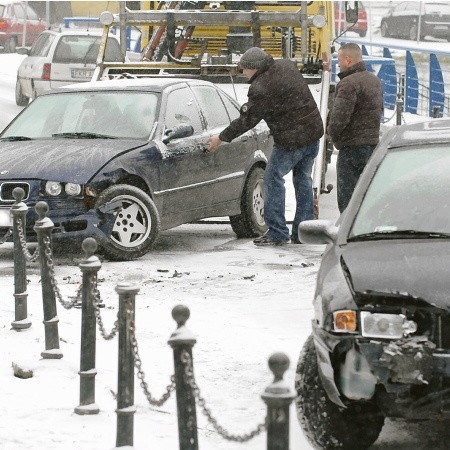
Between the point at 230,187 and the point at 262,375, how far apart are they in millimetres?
5911

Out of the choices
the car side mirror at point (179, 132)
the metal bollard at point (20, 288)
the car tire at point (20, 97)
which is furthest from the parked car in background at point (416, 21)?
the metal bollard at point (20, 288)

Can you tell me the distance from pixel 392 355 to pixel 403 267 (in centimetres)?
47

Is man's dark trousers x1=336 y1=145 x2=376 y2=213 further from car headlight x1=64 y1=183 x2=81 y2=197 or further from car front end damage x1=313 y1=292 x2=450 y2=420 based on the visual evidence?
car front end damage x1=313 y1=292 x2=450 y2=420

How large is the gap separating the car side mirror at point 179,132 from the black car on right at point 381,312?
5.62 metres

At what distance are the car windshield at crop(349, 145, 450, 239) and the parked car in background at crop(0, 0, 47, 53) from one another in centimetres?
3660

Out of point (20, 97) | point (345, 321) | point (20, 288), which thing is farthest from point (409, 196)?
point (20, 97)

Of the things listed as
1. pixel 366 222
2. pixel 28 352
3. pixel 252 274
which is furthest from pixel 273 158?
pixel 366 222

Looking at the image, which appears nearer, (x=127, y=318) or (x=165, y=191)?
(x=127, y=318)

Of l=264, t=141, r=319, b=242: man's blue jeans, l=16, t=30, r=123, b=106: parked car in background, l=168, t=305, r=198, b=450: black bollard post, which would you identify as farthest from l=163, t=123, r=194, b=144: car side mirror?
l=16, t=30, r=123, b=106: parked car in background

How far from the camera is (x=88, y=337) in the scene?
682 centimetres

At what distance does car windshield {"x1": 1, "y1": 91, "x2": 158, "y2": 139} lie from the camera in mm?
12562

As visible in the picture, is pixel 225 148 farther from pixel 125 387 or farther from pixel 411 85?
pixel 411 85

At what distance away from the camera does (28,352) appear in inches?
324

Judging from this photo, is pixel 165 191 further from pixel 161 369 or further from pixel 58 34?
pixel 58 34
